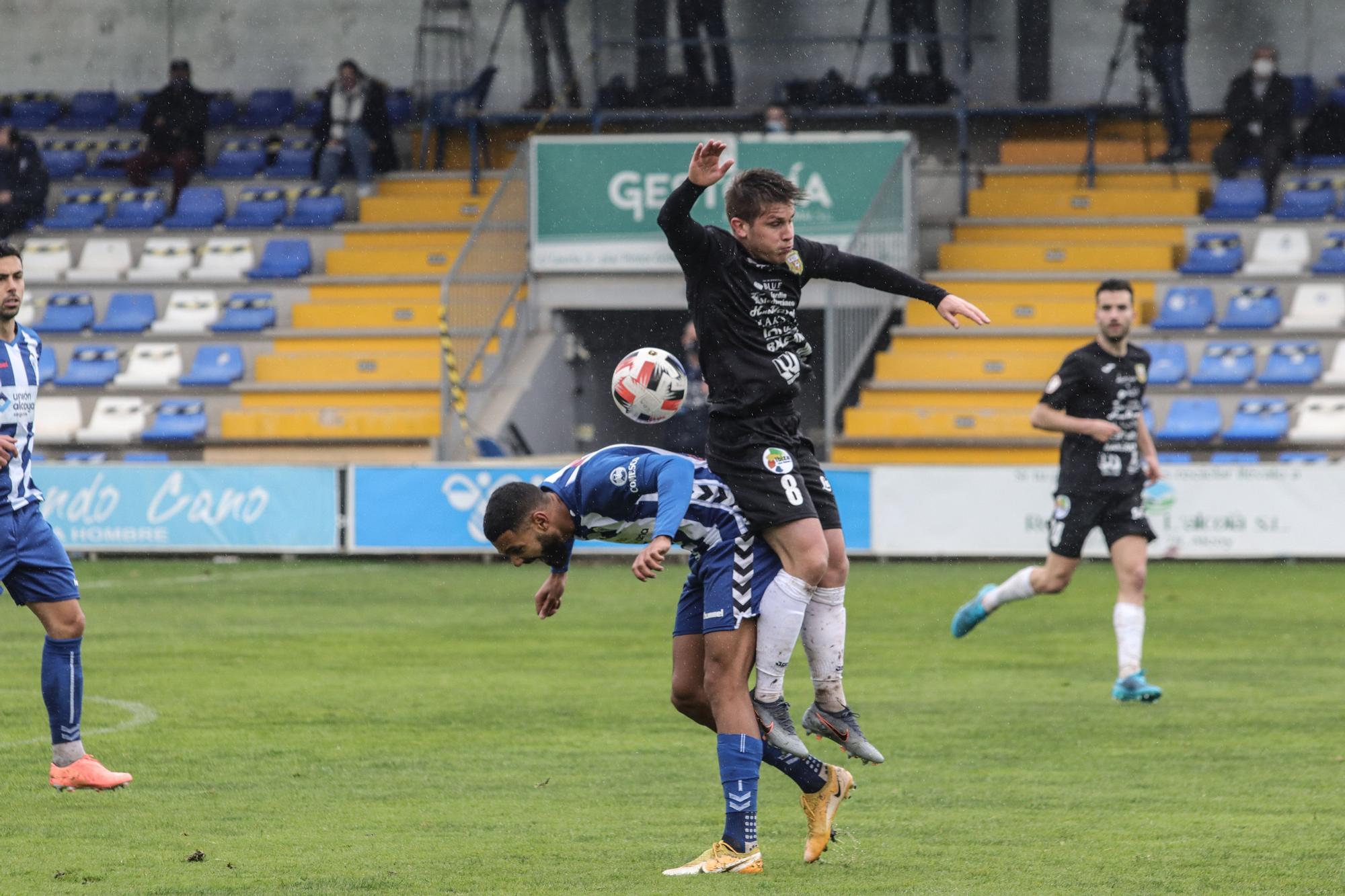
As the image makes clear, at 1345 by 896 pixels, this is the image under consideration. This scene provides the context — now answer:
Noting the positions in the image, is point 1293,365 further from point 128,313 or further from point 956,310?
point 956,310

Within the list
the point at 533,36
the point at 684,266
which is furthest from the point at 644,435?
the point at 684,266

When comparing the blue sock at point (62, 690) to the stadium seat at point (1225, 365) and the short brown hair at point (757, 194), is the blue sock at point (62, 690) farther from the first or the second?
the stadium seat at point (1225, 365)

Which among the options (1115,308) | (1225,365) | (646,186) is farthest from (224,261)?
(1115,308)

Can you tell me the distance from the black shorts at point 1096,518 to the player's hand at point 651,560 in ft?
15.8

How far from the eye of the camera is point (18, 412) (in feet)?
23.5

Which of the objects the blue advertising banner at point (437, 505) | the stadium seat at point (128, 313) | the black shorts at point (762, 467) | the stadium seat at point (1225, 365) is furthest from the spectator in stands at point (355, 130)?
the black shorts at point (762, 467)

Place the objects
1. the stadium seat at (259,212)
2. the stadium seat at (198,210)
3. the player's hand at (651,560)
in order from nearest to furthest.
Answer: the player's hand at (651,560), the stadium seat at (259,212), the stadium seat at (198,210)

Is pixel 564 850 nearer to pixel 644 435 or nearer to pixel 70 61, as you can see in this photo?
pixel 644 435

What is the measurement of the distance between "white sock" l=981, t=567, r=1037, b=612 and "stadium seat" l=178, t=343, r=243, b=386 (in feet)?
44.7

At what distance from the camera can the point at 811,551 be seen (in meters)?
5.93

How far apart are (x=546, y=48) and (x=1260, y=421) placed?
36.3 feet

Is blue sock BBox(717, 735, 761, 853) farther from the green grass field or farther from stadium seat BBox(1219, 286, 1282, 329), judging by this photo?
stadium seat BBox(1219, 286, 1282, 329)

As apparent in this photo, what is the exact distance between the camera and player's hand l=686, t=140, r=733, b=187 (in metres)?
5.61

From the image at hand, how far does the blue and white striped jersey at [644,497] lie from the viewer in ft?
18.6
